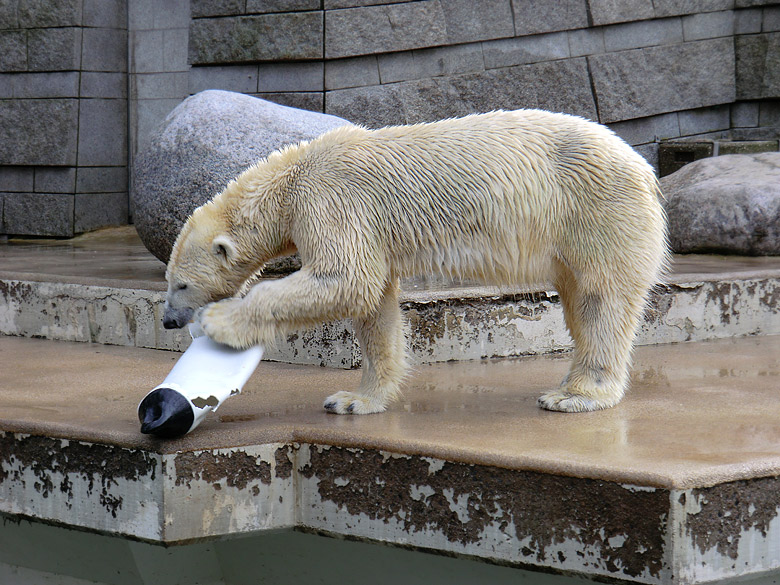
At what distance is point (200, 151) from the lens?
4.36m

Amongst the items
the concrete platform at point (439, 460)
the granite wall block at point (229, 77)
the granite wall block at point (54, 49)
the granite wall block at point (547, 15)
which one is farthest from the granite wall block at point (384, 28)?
the concrete platform at point (439, 460)

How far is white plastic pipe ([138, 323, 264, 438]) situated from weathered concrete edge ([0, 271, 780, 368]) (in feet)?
3.30

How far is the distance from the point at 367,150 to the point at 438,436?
907 millimetres

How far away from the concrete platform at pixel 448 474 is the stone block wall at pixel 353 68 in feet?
15.3

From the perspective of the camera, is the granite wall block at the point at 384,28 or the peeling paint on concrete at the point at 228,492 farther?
the granite wall block at the point at 384,28

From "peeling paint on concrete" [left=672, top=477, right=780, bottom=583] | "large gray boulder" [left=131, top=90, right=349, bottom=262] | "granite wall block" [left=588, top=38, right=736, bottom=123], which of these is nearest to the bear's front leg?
"peeling paint on concrete" [left=672, top=477, right=780, bottom=583]

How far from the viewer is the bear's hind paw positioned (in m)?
2.88

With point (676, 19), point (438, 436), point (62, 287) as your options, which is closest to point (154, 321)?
point (62, 287)

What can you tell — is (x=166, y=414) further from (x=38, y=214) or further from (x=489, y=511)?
(x=38, y=214)

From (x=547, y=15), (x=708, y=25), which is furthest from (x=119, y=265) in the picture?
(x=708, y=25)

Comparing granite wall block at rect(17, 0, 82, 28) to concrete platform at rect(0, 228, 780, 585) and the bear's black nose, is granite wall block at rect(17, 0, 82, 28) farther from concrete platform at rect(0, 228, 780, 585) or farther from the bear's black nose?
the bear's black nose

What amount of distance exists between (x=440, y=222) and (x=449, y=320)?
1061 mm

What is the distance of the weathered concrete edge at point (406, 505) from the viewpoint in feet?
6.98

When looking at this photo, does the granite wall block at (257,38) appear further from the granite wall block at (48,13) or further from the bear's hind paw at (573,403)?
the bear's hind paw at (573,403)
